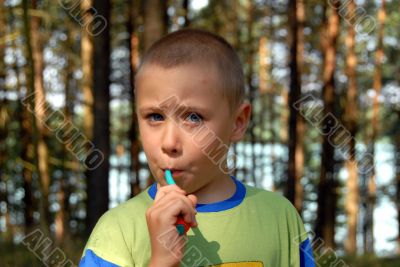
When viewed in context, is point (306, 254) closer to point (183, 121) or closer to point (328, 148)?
point (183, 121)

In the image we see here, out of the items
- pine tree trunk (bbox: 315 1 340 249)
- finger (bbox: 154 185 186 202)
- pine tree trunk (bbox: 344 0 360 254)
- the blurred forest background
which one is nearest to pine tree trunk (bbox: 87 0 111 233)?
the blurred forest background

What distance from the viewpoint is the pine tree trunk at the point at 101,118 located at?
8.59 m

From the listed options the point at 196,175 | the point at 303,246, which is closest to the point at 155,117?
the point at 196,175

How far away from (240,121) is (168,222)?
55 centimetres

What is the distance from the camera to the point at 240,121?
7.25 ft

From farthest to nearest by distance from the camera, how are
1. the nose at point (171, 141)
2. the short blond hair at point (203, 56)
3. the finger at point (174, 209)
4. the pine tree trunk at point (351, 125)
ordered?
the pine tree trunk at point (351, 125), the short blond hair at point (203, 56), the nose at point (171, 141), the finger at point (174, 209)

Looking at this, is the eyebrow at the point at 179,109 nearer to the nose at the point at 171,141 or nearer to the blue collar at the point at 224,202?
the nose at the point at 171,141

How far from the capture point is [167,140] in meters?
1.92

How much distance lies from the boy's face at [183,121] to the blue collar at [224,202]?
59mm

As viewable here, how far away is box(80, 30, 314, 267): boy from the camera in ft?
6.40

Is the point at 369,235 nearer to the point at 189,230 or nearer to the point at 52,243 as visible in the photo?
the point at 52,243

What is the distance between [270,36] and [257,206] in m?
20.7

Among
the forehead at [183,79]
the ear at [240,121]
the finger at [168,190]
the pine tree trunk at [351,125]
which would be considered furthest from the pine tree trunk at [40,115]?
the pine tree trunk at [351,125]

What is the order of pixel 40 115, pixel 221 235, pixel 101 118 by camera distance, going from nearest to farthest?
pixel 221 235 → pixel 101 118 → pixel 40 115
